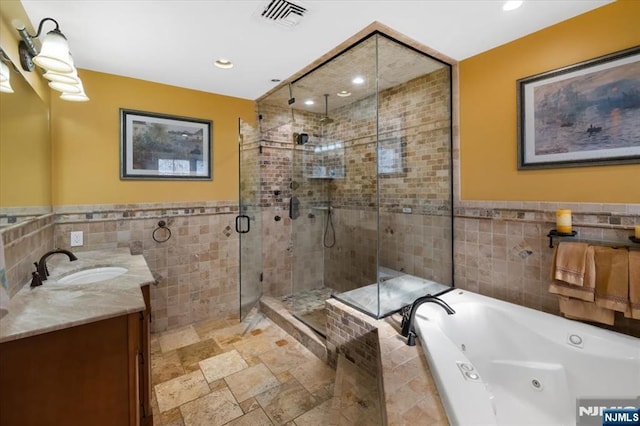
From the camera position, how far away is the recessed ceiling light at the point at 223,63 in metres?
2.46

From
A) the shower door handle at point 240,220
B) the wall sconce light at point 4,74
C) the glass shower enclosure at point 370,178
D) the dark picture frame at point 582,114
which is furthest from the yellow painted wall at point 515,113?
the wall sconce light at point 4,74

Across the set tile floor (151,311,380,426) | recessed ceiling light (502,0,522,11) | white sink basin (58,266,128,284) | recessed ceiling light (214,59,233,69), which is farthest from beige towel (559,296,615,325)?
recessed ceiling light (214,59,233,69)

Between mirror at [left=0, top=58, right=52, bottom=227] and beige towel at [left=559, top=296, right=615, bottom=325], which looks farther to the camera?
beige towel at [left=559, top=296, right=615, bottom=325]

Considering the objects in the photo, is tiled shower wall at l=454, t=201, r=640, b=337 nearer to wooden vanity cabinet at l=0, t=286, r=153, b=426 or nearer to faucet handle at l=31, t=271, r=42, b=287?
wooden vanity cabinet at l=0, t=286, r=153, b=426

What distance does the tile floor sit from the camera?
182 cm

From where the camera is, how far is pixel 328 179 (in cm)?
385

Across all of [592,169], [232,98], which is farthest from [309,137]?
[592,169]

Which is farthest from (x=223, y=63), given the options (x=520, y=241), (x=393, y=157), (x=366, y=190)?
(x=520, y=241)

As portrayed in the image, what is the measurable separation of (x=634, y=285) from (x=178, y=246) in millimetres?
3515

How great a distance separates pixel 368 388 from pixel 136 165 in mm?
2758

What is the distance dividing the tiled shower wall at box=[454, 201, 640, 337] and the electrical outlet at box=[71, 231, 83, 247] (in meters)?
3.29

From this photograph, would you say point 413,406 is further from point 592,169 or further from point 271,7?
point 271,7

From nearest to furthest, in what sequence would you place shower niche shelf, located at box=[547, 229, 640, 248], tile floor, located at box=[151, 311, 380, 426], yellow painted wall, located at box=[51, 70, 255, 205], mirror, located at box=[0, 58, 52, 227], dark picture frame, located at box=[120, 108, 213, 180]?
mirror, located at box=[0, 58, 52, 227], shower niche shelf, located at box=[547, 229, 640, 248], tile floor, located at box=[151, 311, 380, 426], yellow painted wall, located at box=[51, 70, 255, 205], dark picture frame, located at box=[120, 108, 213, 180]

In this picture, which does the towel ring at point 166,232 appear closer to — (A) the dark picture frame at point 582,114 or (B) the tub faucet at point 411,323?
(B) the tub faucet at point 411,323
